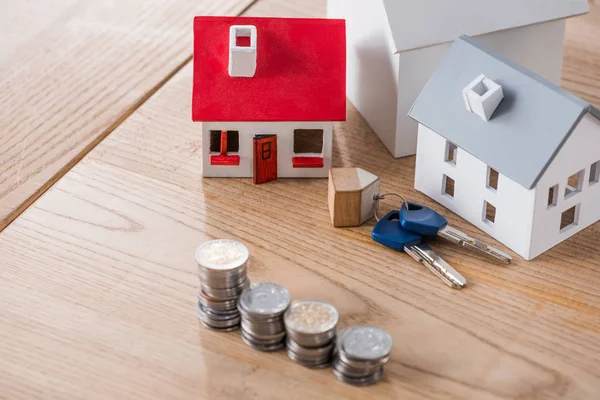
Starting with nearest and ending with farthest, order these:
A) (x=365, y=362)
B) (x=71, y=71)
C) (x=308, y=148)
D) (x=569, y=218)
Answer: (x=365, y=362) → (x=569, y=218) → (x=308, y=148) → (x=71, y=71)

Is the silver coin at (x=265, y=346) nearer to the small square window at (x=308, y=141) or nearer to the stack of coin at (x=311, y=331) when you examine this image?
the stack of coin at (x=311, y=331)

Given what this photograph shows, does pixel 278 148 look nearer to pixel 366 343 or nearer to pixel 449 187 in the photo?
pixel 449 187

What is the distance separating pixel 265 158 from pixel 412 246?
0.77ft

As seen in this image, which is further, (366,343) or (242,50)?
(242,50)

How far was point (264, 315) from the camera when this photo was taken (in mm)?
1113

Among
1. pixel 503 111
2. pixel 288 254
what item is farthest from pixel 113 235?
pixel 503 111

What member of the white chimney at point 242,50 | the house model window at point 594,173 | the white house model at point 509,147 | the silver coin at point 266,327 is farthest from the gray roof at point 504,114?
the silver coin at point 266,327

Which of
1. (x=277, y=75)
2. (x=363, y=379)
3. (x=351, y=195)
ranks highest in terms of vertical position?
(x=277, y=75)

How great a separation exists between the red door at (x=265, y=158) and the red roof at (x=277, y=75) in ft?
0.10

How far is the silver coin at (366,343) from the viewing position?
1.08m

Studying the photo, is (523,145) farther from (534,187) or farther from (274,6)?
(274,6)

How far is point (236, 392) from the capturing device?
1.09 meters

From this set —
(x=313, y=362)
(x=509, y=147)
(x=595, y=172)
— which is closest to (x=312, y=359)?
(x=313, y=362)

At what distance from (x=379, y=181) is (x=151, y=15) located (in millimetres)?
624
